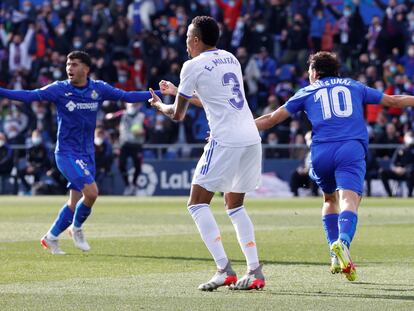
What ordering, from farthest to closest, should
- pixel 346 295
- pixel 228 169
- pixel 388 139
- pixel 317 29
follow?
pixel 317 29 → pixel 388 139 → pixel 228 169 → pixel 346 295

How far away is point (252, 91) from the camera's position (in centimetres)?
3462

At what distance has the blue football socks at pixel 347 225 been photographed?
10.1 metres

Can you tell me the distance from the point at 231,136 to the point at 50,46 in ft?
93.4

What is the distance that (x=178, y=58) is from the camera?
116ft

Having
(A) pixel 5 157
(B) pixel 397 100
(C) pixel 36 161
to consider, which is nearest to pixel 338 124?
(B) pixel 397 100

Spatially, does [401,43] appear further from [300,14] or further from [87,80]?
[87,80]

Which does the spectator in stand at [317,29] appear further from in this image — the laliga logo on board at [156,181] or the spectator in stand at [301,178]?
the laliga logo on board at [156,181]

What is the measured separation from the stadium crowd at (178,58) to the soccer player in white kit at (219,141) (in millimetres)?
21611

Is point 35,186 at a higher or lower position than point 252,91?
lower

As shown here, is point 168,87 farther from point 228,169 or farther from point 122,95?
point 122,95

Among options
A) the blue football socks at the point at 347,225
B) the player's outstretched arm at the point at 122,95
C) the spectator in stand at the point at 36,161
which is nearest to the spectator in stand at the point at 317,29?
the spectator in stand at the point at 36,161

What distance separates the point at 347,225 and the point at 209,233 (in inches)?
51.0

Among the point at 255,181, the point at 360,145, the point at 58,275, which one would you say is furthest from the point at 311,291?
the point at 58,275

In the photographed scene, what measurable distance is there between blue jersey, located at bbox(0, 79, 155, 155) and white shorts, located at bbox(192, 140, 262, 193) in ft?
14.9
